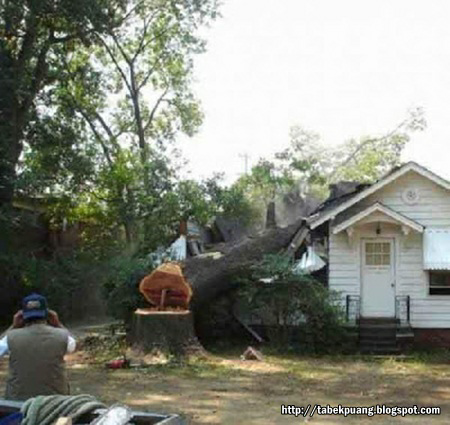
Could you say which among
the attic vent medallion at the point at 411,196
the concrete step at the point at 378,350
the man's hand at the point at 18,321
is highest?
the attic vent medallion at the point at 411,196

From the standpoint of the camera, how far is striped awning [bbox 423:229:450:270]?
17.4 metres

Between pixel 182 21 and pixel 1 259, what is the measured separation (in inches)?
689

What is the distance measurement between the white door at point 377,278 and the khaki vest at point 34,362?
1388 cm

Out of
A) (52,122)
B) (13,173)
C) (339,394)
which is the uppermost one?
(52,122)

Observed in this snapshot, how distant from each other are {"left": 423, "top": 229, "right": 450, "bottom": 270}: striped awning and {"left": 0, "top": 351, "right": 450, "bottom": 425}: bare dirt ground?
9.23ft

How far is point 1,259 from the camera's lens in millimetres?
20766

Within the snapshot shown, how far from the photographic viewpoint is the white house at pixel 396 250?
1775 cm

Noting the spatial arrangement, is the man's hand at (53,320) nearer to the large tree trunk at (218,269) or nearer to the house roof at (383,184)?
the large tree trunk at (218,269)

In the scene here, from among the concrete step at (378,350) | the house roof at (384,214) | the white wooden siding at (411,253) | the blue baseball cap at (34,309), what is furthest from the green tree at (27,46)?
the blue baseball cap at (34,309)

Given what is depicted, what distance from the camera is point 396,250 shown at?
18.1 meters

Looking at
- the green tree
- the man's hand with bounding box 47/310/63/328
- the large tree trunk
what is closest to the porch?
the large tree trunk

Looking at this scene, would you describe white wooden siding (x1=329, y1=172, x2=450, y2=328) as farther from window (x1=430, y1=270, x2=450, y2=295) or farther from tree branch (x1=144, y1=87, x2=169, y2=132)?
tree branch (x1=144, y1=87, x2=169, y2=132)

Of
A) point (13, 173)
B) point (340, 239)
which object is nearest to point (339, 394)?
point (340, 239)

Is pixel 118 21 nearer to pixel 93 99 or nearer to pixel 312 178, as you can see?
pixel 93 99
